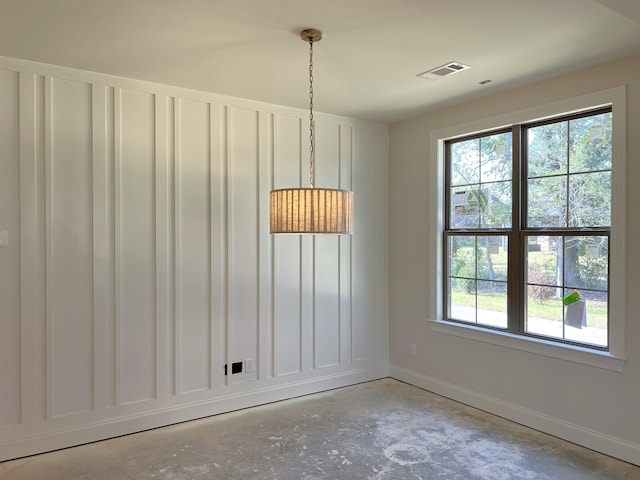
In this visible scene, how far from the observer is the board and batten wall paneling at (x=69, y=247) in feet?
10.5

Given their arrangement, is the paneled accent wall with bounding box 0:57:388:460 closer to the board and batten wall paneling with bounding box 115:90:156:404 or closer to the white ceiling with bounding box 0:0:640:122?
the board and batten wall paneling with bounding box 115:90:156:404

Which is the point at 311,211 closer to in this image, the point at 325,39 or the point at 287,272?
the point at 325,39

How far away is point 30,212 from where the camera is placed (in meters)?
3.14

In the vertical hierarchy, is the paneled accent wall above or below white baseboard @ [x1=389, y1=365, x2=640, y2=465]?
above

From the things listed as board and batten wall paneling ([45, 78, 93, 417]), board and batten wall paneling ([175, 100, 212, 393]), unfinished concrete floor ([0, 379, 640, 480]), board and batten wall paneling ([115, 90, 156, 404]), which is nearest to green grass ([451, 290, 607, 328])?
unfinished concrete floor ([0, 379, 640, 480])

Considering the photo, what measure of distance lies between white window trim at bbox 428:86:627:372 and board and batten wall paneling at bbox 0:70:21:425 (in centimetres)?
344

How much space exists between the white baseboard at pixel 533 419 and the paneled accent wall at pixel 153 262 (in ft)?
2.31

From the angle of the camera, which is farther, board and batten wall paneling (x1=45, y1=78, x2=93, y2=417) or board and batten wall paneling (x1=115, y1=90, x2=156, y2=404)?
board and batten wall paneling (x1=115, y1=90, x2=156, y2=404)

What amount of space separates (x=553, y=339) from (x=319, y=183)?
2.42m

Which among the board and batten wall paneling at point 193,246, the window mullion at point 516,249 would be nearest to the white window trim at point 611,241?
the window mullion at point 516,249

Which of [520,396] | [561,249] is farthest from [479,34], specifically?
[520,396]

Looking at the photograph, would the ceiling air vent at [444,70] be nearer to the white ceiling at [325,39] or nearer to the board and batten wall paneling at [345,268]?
the white ceiling at [325,39]

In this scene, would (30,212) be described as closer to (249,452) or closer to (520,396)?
(249,452)

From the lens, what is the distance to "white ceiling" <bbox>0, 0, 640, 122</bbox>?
7.82 feet
